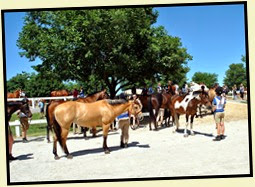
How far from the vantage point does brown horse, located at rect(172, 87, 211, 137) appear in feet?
28.9

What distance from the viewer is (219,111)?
8.48 m

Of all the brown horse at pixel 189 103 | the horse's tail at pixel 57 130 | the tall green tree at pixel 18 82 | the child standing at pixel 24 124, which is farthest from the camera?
the brown horse at pixel 189 103

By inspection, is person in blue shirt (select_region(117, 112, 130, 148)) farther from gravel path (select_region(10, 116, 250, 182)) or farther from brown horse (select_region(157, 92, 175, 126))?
brown horse (select_region(157, 92, 175, 126))

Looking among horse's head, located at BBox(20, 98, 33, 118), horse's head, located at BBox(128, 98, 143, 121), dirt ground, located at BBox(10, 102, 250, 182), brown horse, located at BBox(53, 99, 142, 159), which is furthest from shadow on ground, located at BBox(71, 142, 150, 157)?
horse's head, located at BBox(20, 98, 33, 118)

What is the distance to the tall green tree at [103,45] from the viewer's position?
8750mm

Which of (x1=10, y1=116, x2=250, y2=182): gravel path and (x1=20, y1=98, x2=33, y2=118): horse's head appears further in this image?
(x1=20, y1=98, x2=33, y2=118): horse's head

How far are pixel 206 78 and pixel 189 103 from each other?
2.83 feet

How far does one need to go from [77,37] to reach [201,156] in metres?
4.56

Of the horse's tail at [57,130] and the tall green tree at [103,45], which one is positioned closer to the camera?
the horse's tail at [57,130]

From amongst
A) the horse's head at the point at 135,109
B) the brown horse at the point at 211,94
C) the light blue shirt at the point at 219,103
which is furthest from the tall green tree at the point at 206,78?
the horse's head at the point at 135,109

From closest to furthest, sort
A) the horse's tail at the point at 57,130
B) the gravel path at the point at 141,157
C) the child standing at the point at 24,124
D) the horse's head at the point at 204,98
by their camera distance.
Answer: the gravel path at the point at 141,157 < the horse's tail at the point at 57,130 < the child standing at the point at 24,124 < the horse's head at the point at 204,98

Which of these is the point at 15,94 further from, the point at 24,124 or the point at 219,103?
the point at 219,103

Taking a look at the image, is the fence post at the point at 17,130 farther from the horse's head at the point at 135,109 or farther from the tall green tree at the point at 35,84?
the horse's head at the point at 135,109

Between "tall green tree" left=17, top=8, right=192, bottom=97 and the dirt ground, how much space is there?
1.76 metres
